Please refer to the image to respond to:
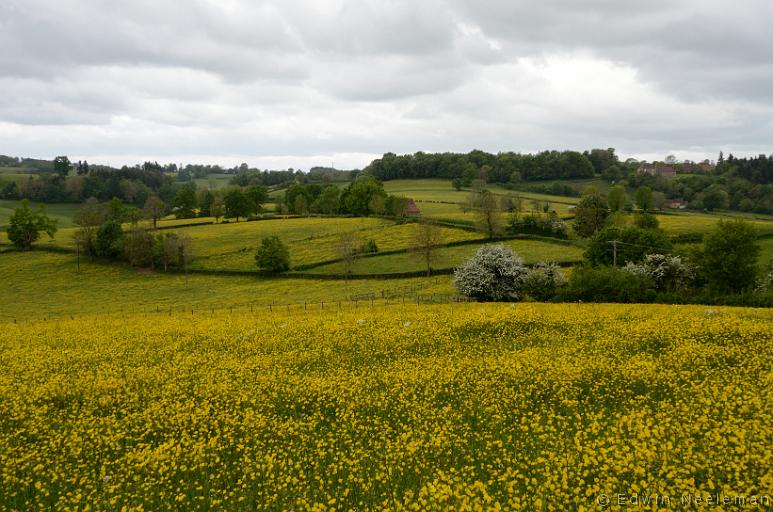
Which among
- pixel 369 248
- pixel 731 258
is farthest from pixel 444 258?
pixel 731 258

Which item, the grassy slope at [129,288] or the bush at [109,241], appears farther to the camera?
the bush at [109,241]

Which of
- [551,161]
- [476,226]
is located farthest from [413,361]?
[551,161]

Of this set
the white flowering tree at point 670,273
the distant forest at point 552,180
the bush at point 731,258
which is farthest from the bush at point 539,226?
the distant forest at point 552,180

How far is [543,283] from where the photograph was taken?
4750 centimetres

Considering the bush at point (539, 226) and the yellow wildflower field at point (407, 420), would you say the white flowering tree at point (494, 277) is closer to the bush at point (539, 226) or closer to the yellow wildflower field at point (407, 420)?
the yellow wildflower field at point (407, 420)

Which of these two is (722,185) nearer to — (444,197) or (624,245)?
(444,197)

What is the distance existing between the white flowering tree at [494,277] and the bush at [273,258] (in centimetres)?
3583

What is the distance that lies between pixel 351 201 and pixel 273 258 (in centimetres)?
5248

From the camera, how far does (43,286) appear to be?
74875 millimetres

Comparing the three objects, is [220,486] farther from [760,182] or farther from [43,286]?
[760,182]

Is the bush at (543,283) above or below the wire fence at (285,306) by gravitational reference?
above

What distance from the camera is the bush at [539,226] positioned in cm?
8750

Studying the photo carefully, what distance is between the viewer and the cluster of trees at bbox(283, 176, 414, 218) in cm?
12041

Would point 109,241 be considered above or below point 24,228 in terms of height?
below
